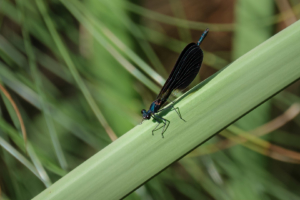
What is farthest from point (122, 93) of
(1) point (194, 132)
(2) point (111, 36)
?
(1) point (194, 132)

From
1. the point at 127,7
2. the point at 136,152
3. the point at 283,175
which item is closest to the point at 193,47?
the point at 127,7

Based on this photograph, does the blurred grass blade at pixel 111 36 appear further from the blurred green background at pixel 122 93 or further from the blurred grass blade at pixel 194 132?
the blurred grass blade at pixel 194 132

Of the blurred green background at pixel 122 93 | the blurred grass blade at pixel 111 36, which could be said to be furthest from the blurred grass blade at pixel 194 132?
the blurred grass blade at pixel 111 36

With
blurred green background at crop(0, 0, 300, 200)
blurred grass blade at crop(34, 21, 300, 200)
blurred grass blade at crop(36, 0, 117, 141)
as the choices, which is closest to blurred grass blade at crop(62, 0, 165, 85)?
blurred green background at crop(0, 0, 300, 200)

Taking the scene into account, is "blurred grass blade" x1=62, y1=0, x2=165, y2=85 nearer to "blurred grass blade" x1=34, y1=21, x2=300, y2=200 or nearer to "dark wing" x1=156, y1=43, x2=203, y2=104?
"dark wing" x1=156, y1=43, x2=203, y2=104

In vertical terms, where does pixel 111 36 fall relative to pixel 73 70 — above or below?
above

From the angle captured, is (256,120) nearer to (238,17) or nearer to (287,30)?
(238,17)

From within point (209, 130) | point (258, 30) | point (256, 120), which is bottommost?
point (209, 130)

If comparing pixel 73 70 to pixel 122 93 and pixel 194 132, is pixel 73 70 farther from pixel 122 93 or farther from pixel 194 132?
→ pixel 194 132
